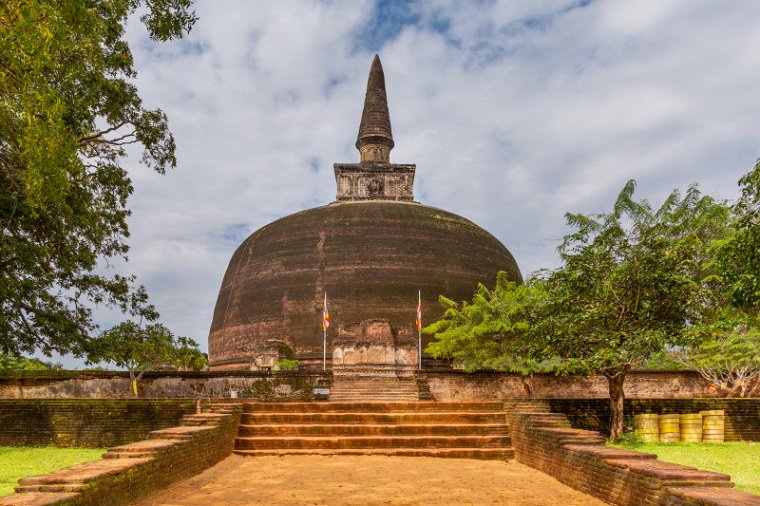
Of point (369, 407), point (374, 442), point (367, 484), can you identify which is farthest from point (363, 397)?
point (367, 484)

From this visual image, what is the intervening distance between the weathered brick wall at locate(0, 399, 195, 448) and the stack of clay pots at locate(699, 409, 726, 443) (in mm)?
8220

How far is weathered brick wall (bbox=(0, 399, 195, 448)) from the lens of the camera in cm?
917

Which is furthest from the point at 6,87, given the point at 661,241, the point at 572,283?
the point at 661,241

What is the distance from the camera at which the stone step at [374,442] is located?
26.8ft

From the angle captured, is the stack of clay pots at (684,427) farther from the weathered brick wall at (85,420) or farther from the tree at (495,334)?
the weathered brick wall at (85,420)

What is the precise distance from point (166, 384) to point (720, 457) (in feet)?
39.3

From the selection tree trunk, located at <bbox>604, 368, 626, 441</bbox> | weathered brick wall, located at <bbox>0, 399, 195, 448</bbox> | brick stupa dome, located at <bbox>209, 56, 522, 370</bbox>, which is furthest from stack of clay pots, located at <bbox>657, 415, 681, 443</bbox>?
brick stupa dome, located at <bbox>209, 56, 522, 370</bbox>

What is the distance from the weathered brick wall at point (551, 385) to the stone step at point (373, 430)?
561cm

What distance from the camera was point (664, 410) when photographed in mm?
9953

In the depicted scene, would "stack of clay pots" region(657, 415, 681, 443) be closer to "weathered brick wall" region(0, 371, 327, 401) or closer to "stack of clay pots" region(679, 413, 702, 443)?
"stack of clay pots" region(679, 413, 702, 443)

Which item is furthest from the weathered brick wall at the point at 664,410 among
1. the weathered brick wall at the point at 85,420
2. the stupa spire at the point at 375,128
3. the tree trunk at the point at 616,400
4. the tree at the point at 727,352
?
the stupa spire at the point at 375,128

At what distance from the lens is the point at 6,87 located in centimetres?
518

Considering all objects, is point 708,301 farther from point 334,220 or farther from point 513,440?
point 334,220

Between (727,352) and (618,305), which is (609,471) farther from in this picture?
(727,352)
